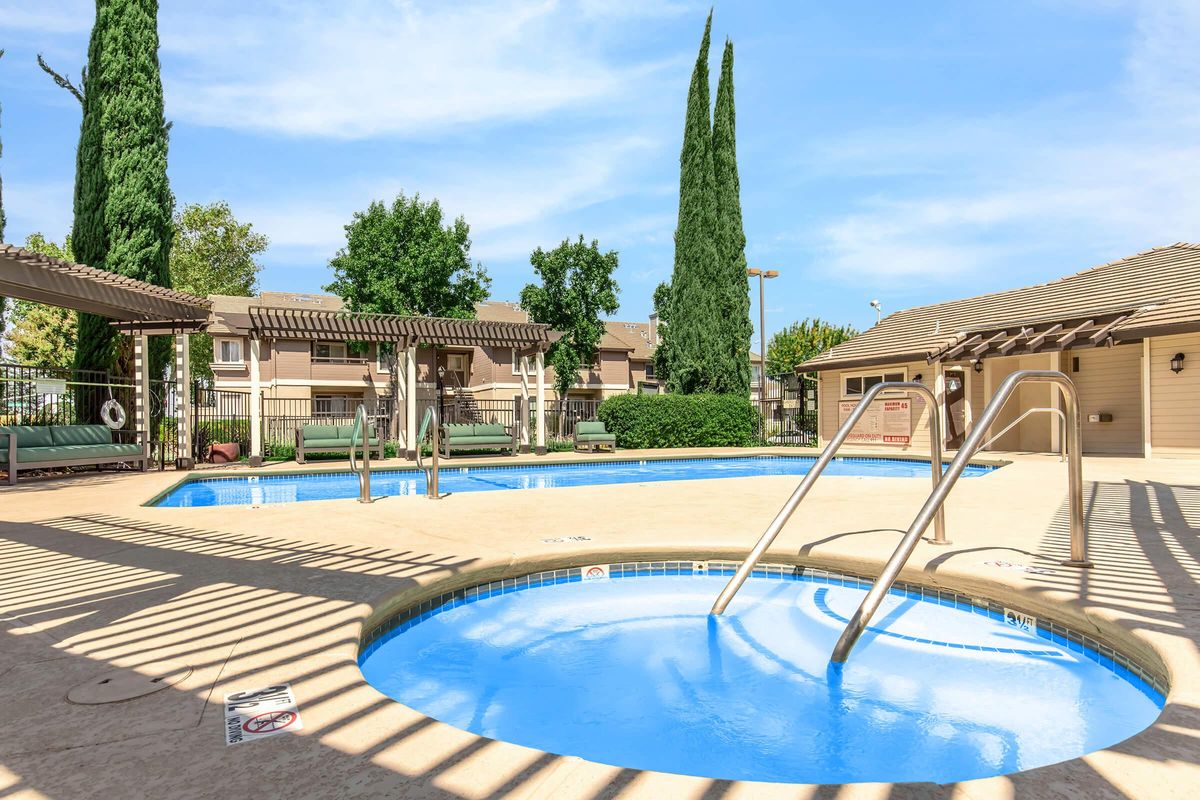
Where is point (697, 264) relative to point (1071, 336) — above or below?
above

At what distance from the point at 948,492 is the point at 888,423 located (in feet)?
61.2

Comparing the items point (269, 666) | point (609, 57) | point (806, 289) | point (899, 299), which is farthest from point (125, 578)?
point (806, 289)

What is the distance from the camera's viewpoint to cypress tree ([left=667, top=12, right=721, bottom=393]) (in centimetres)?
2173

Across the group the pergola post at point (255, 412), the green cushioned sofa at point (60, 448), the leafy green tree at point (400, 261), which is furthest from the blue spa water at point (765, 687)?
the leafy green tree at point (400, 261)

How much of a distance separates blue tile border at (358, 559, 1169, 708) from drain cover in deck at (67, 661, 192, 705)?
81 centimetres

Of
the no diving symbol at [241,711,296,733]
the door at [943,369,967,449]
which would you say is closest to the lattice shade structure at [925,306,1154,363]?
the door at [943,369,967,449]

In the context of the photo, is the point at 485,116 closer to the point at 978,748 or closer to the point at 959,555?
the point at 959,555

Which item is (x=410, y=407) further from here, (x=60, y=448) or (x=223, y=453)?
(x=60, y=448)

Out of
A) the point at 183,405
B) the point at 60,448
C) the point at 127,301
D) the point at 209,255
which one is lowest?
the point at 60,448

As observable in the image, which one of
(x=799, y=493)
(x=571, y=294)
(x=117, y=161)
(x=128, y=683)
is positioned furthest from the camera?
(x=571, y=294)

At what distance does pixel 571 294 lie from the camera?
35.9 m

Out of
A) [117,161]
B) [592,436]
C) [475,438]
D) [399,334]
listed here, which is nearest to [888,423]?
[592,436]

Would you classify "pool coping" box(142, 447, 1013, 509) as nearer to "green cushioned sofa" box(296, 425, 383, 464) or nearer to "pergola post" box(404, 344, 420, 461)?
"green cushioned sofa" box(296, 425, 383, 464)

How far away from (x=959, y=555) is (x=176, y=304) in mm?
12880
